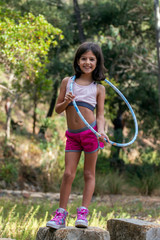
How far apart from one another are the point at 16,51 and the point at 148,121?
831cm

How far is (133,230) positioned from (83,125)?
1.19 metres

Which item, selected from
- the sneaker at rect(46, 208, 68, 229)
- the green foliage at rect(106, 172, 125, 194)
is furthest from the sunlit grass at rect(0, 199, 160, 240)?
the green foliage at rect(106, 172, 125, 194)

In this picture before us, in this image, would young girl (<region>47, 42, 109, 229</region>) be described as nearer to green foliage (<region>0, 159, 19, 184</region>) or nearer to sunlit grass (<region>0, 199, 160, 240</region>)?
sunlit grass (<region>0, 199, 160, 240</region>)

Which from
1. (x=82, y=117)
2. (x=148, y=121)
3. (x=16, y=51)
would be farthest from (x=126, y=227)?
(x=148, y=121)

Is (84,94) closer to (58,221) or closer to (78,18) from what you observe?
(58,221)

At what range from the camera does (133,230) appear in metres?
3.74

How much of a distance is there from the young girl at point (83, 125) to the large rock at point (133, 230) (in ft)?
1.77

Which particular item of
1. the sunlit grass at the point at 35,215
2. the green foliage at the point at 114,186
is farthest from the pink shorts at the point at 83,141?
the green foliage at the point at 114,186

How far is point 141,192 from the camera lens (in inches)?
441

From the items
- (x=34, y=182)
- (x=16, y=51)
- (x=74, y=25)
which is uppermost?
(x=74, y=25)

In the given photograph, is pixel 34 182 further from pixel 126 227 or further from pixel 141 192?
pixel 126 227

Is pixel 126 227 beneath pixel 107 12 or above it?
beneath

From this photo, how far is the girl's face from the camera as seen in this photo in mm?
3738

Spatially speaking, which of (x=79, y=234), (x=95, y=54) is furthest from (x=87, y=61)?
(x=79, y=234)
